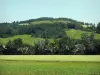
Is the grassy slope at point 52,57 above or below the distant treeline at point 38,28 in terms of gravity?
below

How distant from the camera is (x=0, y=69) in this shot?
21.0ft

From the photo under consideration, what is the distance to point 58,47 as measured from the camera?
6.87 metres

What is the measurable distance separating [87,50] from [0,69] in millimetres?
2218

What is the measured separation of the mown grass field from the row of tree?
0.15m

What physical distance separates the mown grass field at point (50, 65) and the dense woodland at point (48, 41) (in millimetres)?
172

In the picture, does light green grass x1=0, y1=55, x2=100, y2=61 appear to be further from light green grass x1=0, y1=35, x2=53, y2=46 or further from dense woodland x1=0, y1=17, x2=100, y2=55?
light green grass x1=0, y1=35, x2=53, y2=46

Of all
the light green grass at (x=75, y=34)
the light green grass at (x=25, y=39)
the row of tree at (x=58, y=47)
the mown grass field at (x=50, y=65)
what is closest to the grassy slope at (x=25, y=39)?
the light green grass at (x=25, y=39)

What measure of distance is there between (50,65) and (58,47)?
1.72 feet

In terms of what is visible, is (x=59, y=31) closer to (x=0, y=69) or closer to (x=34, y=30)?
(x=34, y=30)

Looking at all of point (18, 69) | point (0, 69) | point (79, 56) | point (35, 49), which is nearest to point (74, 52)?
point (79, 56)

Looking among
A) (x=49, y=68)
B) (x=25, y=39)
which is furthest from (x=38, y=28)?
(x=49, y=68)

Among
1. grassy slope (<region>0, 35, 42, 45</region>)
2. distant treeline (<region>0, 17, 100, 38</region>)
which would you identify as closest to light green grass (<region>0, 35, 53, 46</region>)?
grassy slope (<region>0, 35, 42, 45</region>)

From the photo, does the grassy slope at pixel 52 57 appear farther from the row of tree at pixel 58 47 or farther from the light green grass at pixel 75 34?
the light green grass at pixel 75 34

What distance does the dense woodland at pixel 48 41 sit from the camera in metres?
6.61
